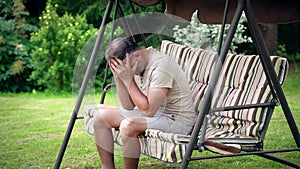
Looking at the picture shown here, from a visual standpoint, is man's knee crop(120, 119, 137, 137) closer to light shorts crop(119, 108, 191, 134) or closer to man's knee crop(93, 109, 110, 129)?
light shorts crop(119, 108, 191, 134)

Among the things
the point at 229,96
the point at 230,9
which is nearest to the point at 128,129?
the point at 229,96

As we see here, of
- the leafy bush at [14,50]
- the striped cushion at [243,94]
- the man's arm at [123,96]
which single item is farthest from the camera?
the leafy bush at [14,50]

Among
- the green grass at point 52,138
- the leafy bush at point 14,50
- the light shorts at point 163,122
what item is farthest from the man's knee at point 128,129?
the leafy bush at point 14,50

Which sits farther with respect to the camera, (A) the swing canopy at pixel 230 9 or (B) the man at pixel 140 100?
(A) the swing canopy at pixel 230 9

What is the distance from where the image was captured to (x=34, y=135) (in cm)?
559

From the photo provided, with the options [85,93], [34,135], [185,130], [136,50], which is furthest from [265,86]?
[34,135]

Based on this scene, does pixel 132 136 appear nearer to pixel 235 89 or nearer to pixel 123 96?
pixel 123 96

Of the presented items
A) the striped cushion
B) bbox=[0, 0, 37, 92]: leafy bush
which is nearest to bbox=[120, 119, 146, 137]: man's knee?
the striped cushion

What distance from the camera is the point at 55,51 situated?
27.9 ft

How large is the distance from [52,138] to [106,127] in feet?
6.60

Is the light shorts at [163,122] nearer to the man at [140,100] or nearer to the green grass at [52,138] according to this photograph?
the man at [140,100]

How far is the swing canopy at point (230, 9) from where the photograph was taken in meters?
3.78

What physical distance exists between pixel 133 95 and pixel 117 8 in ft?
3.14

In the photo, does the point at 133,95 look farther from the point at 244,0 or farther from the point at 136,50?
the point at 244,0
